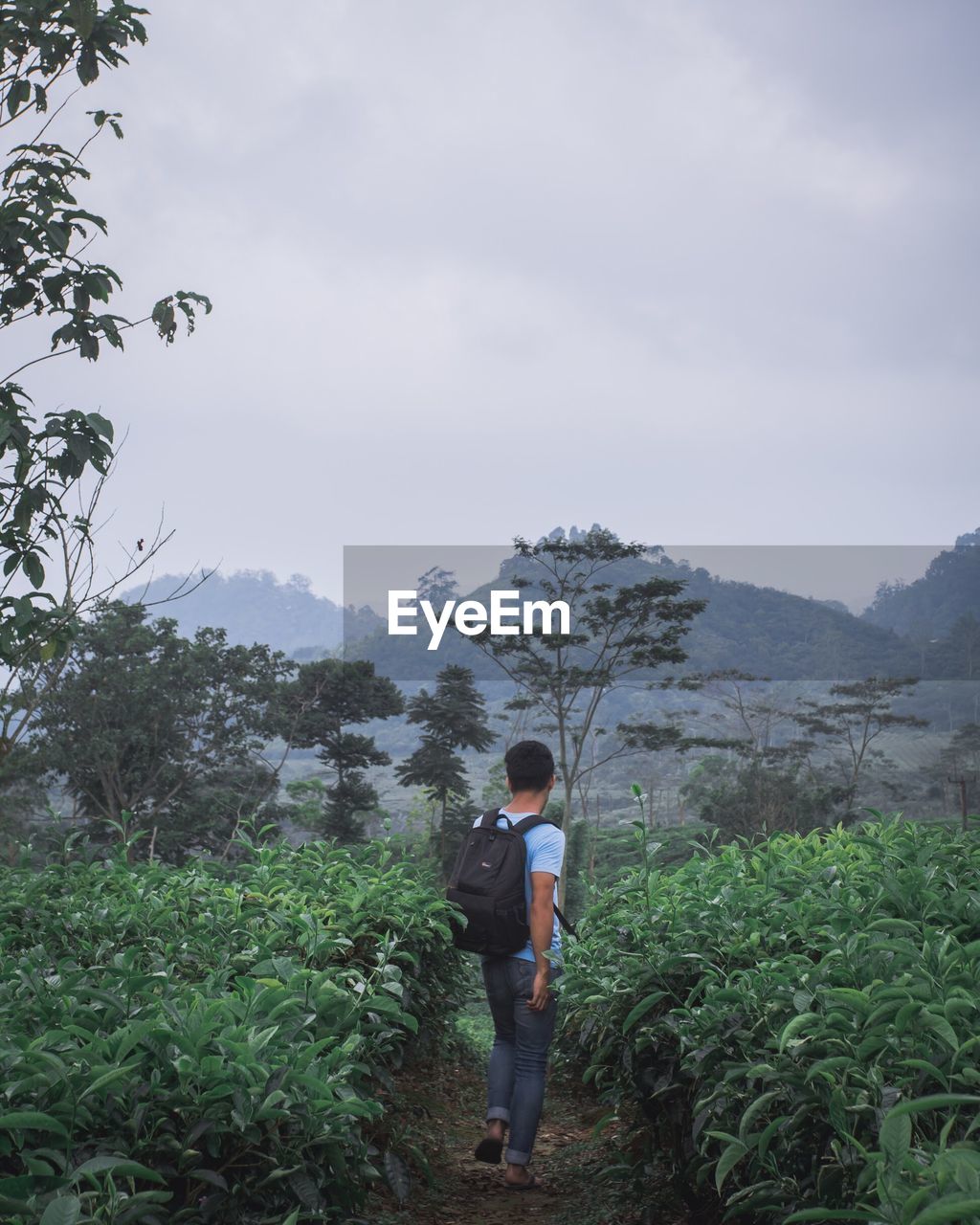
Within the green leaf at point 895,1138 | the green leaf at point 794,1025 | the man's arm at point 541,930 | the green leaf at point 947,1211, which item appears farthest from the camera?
the man's arm at point 541,930

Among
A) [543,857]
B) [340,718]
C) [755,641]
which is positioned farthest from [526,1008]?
[755,641]

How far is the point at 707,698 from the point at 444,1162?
31.4m

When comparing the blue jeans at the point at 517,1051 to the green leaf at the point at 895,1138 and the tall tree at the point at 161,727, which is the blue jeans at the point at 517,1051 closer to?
the green leaf at the point at 895,1138

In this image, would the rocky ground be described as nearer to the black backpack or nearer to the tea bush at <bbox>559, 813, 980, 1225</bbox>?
the tea bush at <bbox>559, 813, 980, 1225</bbox>

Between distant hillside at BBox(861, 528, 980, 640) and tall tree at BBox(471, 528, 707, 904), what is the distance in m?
21.5

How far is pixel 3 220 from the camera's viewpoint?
2.50 metres

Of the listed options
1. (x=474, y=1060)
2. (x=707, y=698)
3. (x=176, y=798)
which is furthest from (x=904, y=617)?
(x=474, y=1060)

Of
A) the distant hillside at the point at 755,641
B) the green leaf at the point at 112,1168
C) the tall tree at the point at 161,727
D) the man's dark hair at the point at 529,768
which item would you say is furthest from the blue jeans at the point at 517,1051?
the distant hillside at the point at 755,641

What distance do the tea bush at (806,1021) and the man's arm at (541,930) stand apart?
7 centimetres

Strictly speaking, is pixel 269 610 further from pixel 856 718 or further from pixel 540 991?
pixel 540 991

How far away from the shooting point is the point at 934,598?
4584 centimetres

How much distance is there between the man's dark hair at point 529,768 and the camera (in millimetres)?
3387

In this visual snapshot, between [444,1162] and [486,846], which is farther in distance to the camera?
[444,1162]

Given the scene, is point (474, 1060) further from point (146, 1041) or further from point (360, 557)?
point (360, 557)
